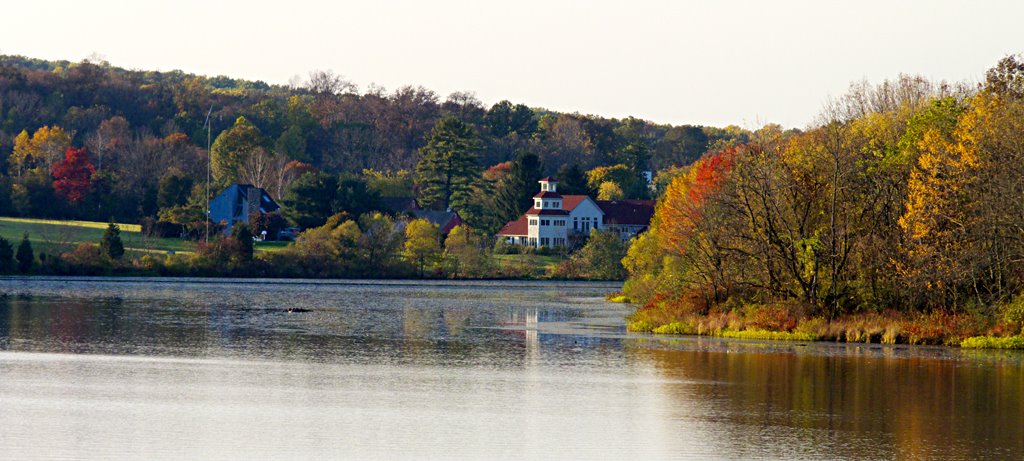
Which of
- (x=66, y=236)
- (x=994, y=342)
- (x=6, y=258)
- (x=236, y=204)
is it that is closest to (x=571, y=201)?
(x=236, y=204)

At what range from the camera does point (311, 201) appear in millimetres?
123000

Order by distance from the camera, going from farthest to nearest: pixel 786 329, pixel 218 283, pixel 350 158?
pixel 350 158 < pixel 218 283 < pixel 786 329

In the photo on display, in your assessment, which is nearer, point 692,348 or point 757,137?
point 692,348

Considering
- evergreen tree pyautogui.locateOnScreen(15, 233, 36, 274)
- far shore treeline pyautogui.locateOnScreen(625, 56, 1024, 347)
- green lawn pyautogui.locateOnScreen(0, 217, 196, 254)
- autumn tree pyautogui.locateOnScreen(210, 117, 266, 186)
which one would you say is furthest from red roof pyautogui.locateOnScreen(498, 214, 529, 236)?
far shore treeline pyautogui.locateOnScreen(625, 56, 1024, 347)

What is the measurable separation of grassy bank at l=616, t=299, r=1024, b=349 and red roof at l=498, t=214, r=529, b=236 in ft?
255

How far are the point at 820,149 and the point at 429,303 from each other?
31.1 metres

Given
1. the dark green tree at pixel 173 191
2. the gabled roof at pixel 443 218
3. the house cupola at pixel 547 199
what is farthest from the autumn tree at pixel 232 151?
the house cupola at pixel 547 199

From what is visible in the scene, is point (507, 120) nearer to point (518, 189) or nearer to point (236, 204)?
point (518, 189)

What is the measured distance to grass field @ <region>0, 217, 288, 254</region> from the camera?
4213 inches

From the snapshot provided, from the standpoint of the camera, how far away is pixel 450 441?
29.0m

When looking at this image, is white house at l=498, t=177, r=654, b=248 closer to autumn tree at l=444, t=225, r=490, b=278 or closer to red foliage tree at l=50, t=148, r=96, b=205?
autumn tree at l=444, t=225, r=490, b=278

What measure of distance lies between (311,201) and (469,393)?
87.8 m

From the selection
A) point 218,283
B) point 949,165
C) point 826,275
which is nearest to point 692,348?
point 826,275

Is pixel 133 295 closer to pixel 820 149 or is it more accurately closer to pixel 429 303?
pixel 429 303
